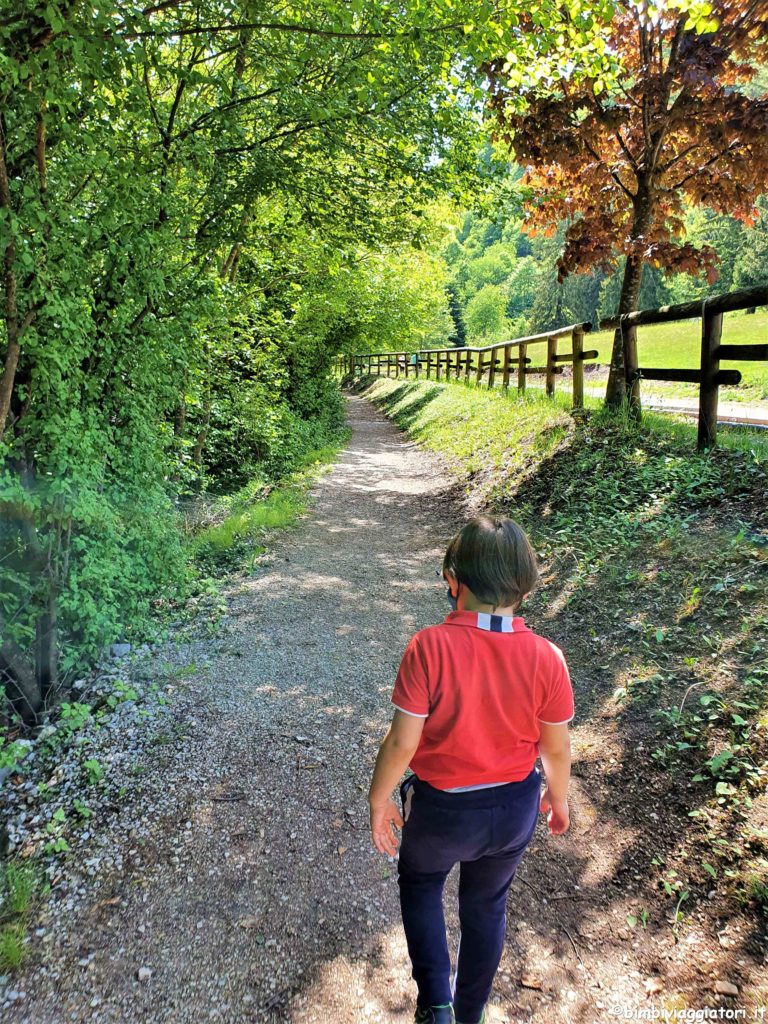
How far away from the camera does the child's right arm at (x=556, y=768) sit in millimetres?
1771

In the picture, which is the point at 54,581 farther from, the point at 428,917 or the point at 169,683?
the point at 428,917

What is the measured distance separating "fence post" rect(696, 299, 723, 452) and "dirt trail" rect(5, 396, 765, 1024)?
3349mm

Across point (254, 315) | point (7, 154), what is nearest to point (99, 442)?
point (7, 154)

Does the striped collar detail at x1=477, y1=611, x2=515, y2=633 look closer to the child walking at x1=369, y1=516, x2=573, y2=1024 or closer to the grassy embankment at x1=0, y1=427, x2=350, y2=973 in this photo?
the child walking at x1=369, y1=516, x2=573, y2=1024

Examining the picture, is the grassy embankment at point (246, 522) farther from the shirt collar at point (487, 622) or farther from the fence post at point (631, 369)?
the fence post at point (631, 369)

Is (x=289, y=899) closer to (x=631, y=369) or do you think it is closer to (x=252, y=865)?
(x=252, y=865)

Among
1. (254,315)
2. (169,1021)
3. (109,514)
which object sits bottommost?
(169,1021)

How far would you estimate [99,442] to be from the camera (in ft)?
12.3

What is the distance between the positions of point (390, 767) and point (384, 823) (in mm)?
239

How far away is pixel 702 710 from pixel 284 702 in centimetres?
242

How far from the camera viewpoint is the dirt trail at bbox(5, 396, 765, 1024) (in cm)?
208

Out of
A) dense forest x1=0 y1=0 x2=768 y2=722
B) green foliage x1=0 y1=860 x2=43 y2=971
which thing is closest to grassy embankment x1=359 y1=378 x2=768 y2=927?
green foliage x1=0 y1=860 x2=43 y2=971

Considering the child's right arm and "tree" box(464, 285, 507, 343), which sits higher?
"tree" box(464, 285, 507, 343)

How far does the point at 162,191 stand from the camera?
160 inches
